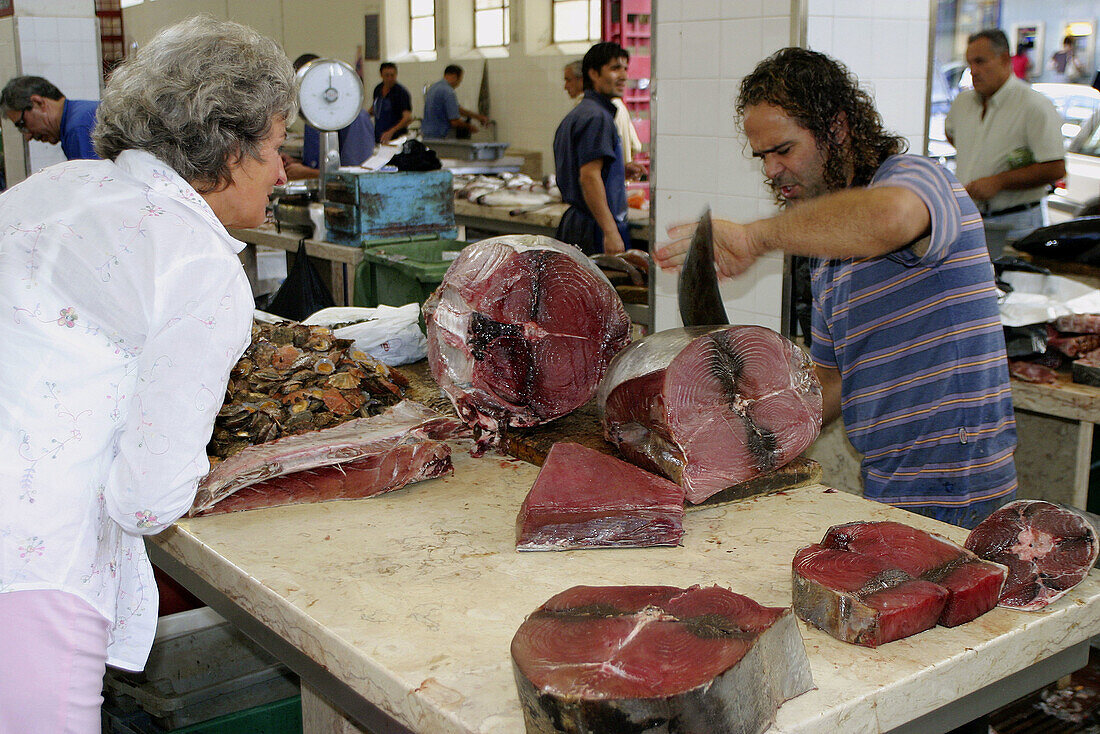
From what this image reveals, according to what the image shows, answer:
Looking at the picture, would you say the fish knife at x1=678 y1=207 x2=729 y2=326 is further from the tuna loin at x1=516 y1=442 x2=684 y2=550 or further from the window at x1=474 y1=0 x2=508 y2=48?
the window at x1=474 y1=0 x2=508 y2=48

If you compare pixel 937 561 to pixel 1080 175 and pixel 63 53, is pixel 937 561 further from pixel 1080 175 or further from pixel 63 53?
pixel 63 53

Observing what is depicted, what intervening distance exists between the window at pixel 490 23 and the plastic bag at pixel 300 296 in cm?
1079

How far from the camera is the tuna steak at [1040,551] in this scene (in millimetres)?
1670

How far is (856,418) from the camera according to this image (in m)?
2.67

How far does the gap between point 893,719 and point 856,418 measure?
131 centimetres

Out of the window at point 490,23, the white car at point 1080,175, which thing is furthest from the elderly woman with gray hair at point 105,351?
the window at point 490,23

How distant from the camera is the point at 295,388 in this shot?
105 inches

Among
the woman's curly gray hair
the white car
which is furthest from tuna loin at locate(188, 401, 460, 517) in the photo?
the white car

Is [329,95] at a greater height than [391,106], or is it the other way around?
[391,106]

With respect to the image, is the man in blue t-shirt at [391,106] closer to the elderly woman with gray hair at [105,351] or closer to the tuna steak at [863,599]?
the elderly woman with gray hair at [105,351]

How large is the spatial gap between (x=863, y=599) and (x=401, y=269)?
3982 millimetres

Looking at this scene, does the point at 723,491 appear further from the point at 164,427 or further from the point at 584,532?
the point at 164,427

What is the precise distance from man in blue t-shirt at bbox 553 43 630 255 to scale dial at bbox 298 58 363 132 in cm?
135

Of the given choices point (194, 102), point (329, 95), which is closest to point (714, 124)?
point (194, 102)
